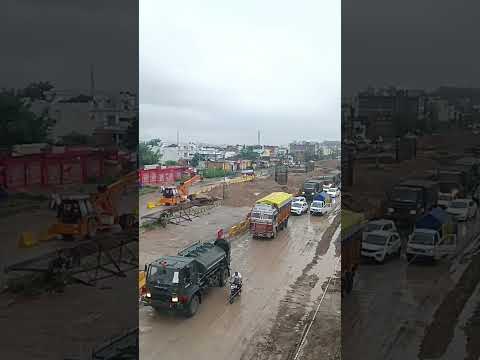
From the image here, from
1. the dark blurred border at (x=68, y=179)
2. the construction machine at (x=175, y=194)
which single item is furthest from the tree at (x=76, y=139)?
the construction machine at (x=175, y=194)

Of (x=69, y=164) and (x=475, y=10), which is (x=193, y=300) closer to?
(x=69, y=164)

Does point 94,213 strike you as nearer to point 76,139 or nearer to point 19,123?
point 76,139

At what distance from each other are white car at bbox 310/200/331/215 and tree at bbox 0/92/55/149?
11.5 feet

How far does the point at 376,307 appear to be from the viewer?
2.88 metres

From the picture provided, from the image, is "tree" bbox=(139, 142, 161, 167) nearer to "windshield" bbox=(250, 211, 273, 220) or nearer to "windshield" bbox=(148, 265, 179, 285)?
"windshield" bbox=(250, 211, 273, 220)

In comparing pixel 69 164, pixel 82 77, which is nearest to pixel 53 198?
pixel 69 164

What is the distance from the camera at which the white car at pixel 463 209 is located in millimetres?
2812

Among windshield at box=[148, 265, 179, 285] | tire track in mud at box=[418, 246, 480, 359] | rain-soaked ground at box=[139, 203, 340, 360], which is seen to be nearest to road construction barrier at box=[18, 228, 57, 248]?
windshield at box=[148, 265, 179, 285]

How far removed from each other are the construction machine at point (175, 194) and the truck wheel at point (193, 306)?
55.5 inches

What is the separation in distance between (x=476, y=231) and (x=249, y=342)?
8.68 ft

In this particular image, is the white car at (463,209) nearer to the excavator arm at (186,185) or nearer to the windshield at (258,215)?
the windshield at (258,215)

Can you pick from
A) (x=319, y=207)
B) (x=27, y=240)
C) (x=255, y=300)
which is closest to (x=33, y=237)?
(x=27, y=240)

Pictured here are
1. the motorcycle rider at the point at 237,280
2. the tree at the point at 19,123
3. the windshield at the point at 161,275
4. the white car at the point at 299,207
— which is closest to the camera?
the tree at the point at 19,123

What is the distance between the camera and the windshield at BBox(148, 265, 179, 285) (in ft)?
13.3
